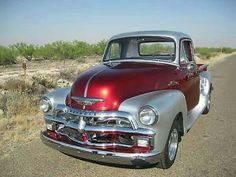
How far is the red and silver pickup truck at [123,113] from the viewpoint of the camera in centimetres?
382

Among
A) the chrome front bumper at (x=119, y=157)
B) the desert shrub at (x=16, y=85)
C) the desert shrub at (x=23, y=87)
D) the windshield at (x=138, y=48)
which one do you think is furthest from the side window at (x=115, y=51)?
the desert shrub at (x=16, y=85)

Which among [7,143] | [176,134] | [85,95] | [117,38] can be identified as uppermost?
[117,38]

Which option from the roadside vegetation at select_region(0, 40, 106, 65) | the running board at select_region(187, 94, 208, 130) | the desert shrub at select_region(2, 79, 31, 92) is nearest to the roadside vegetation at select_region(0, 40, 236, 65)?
the roadside vegetation at select_region(0, 40, 106, 65)

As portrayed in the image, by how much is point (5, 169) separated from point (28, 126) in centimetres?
233

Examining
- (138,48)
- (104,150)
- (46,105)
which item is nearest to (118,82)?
(104,150)

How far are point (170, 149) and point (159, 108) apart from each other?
2.76ft

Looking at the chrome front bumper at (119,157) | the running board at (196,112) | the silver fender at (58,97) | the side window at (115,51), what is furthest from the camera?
the side window at (115,51)

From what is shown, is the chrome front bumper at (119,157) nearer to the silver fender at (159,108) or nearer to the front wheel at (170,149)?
the silver fender at (159,108)

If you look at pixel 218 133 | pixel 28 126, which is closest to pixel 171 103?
pixel 218 133

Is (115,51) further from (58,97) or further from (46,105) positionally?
(46,105)

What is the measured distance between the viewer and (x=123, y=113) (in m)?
3.89

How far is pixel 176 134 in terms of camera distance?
4.56m

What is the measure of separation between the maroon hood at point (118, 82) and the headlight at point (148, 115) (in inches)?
15.3

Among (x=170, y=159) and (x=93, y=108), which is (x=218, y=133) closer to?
(x=170, y=159)
